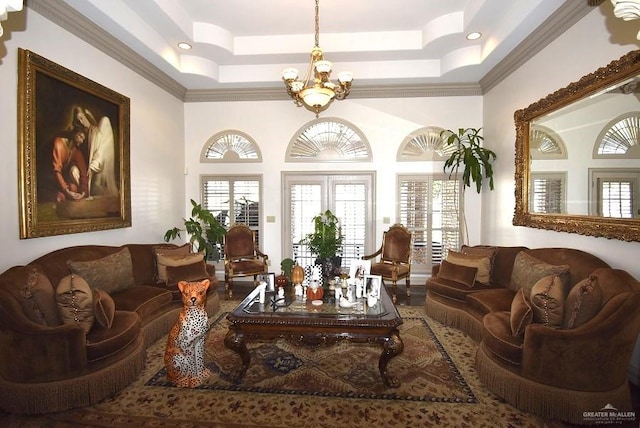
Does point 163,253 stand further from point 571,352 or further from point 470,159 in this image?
point 470,159

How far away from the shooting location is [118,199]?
475 centimetres

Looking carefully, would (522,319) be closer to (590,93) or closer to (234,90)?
(590,93)

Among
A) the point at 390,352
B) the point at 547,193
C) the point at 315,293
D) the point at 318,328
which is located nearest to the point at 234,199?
the point at 315,293

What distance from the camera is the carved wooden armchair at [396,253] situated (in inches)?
221

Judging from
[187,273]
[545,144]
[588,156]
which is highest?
[545,144]

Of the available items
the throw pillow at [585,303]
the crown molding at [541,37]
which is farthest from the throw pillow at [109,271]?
the crown molding at [541,37]

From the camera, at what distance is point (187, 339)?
9.62 feet

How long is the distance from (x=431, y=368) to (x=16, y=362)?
3.55 meters

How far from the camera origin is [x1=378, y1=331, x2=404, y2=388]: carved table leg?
290 cm

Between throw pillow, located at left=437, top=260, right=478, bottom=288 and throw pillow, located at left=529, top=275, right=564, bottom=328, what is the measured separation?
58.8 inches

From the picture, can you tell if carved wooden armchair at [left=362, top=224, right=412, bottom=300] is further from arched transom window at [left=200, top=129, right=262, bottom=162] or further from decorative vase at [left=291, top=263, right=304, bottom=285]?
arched transom window at [left=200, top=129, right=262, bottom=162]

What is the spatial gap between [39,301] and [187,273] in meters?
1.90

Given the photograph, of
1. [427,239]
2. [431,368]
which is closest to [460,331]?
[431,368]

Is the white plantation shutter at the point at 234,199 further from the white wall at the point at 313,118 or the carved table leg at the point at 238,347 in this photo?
the carved table leg at the point at 238,347
